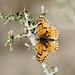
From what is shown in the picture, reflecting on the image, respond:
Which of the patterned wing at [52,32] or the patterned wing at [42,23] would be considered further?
the patterned wing at [52,32]

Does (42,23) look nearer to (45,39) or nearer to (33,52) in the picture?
(45,39)

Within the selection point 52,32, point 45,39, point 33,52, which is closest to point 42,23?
point 52,32

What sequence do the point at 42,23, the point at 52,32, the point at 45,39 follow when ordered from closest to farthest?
the point at 42,23
the point at 52,32
the point at 45,39

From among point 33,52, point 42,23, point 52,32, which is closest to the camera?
point 42,23

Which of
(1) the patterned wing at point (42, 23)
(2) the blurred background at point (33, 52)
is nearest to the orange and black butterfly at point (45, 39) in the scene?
(1) the patterned wing at point (42, 23)

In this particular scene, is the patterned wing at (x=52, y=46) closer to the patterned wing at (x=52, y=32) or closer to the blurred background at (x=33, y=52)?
the patterned wing at (x=52, y=32)

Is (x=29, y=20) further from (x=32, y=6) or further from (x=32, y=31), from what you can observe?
(x=32, y=6)

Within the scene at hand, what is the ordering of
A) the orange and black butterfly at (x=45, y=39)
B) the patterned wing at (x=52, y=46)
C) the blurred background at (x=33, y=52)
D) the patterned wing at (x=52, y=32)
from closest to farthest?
the orange and black butterfly at (x=45, y=39), the patterned wing at (x=52, y=46), the patterned wing at (x=52, y=32), the blurred background at (x=33, y=52)

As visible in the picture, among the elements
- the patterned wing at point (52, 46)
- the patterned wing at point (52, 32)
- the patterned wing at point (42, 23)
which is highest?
the patterned wing at point (42, 23)

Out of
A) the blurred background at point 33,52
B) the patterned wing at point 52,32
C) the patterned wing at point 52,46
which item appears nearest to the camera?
the patterned wing at point 52,46
